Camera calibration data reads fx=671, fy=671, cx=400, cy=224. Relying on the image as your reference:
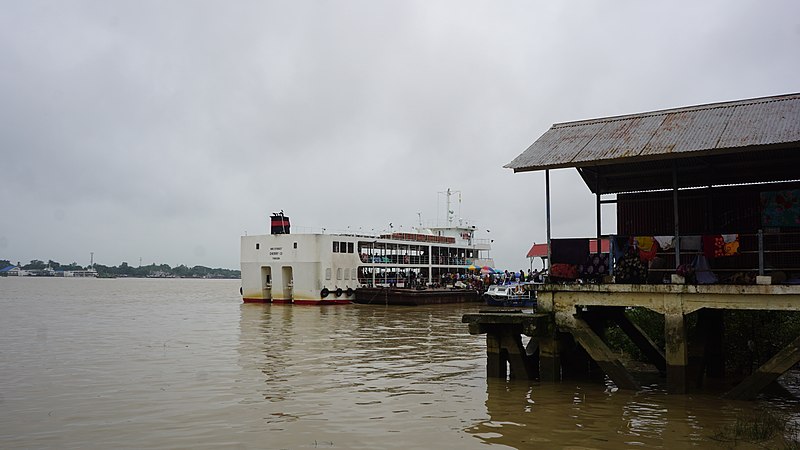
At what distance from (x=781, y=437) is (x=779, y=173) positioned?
6.80 metres

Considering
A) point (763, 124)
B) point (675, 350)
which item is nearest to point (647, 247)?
point (675, 350)

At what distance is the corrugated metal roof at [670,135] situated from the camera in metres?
11.4

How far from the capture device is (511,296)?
40.4 meters

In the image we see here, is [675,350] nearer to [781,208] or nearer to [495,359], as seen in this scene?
[781,208]

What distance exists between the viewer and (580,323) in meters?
12.1

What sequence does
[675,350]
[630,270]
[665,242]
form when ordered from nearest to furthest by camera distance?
[675,350], [630,270], [665,242]

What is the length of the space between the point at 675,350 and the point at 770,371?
1.41 metres

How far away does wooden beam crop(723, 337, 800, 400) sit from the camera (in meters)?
10.2

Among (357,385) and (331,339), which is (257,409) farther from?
(331,339)

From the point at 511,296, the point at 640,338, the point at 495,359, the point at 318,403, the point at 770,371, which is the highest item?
the point at 640,338

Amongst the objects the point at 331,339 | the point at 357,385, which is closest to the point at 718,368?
the point at 357,385

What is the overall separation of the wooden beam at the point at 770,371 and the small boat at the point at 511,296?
25.5 meters

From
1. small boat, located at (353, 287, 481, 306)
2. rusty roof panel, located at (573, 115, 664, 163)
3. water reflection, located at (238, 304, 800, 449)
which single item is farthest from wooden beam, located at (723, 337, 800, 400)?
small boat, located at (353, 287, 481, 306)

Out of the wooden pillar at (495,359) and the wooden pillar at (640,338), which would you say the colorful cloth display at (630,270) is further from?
A: the wooden pillar at (495,359)
